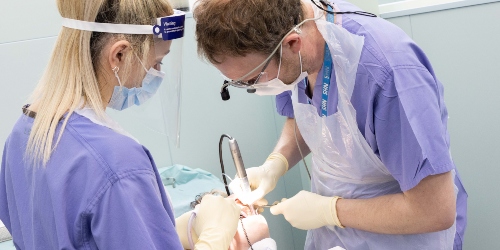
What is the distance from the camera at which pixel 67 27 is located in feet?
4.13

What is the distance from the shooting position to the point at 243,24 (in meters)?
1.38

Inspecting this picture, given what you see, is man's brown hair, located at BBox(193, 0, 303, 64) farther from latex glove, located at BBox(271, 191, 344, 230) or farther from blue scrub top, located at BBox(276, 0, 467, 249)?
latex glove, located at BBox(271, 191, 344, 230)

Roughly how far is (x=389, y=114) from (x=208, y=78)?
63.1 inches

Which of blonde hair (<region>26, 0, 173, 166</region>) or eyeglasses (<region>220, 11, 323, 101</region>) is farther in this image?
eyeglasses (<region>220, 11, 323, 101</region>)

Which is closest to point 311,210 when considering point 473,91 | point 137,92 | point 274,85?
point 274,85

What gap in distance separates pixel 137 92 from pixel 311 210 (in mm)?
664

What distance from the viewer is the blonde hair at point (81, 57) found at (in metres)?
1.22

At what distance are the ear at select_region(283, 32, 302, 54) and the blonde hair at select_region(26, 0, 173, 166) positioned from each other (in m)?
0.35

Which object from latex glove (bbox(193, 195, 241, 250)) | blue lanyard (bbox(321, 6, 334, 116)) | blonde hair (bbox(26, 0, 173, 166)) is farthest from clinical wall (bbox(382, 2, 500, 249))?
blonde hair (bbox(26, 0, 173, 166))

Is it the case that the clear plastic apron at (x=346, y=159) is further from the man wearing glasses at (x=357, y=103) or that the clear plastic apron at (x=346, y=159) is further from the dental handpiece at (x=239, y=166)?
the dental handpiece at (x=239, y=166)

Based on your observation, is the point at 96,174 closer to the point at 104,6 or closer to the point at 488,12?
the point at 104,6

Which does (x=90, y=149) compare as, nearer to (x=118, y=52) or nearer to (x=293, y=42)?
(x=118, y=52)

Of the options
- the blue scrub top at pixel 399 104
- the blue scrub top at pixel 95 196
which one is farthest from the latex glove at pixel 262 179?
the blue scrub top at pixel 95 196

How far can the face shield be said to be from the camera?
128 centimetres
